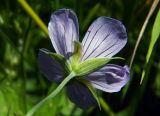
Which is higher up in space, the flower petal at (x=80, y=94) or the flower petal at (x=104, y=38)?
the flower petal at (x=104, y=38)

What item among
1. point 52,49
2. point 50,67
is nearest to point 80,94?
point 50,67

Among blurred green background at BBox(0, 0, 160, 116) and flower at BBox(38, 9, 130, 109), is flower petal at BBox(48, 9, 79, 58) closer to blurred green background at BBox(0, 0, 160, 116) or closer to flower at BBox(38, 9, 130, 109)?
flower at BBox(38, 9, 130, 109)

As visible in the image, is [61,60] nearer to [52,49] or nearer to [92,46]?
[92,46]

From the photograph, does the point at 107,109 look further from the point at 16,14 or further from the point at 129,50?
the point at 16,14

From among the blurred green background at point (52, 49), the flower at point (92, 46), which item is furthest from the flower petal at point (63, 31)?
the blurred green background at point (52, 49)

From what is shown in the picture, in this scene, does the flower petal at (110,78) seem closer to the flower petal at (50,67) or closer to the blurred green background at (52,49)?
the flower petal at (50,67)

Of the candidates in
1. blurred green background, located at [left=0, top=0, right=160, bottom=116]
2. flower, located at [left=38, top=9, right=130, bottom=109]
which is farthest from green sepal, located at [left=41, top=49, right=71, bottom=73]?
blurred green background, located at [left=0, top=0, right=160, bottom=116]
